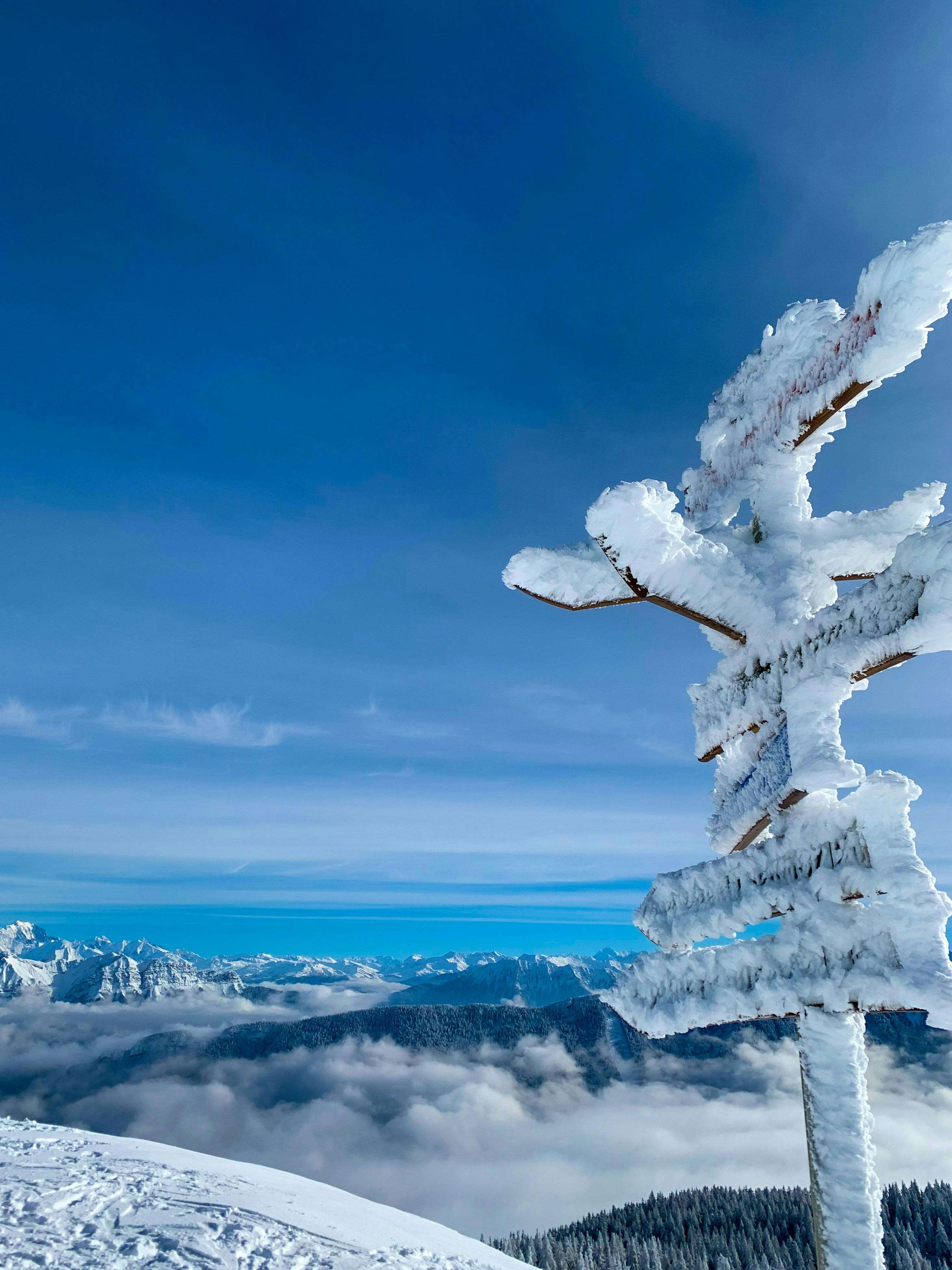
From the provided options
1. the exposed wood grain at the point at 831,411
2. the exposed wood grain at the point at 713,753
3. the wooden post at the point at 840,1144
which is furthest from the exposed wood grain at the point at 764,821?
the exposed wood grain at the point at 831,411

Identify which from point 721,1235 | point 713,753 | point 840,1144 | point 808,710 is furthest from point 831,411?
point 721,1235

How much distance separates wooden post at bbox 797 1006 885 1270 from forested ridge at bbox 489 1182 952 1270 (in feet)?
311

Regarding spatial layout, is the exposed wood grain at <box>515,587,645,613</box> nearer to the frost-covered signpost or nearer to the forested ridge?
the frost-covered signpost

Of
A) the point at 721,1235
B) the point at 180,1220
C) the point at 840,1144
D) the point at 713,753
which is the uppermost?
the point at 713,753

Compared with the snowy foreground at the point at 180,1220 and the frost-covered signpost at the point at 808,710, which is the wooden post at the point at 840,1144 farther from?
the snowy foreground at the point at 180,1220

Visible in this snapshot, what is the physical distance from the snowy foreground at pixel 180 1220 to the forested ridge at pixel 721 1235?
90032 millimetres

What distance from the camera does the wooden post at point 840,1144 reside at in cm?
408

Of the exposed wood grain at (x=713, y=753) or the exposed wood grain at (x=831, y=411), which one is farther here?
the exposed wood grain at (x=713, y=753)

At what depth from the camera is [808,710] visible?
4625mm

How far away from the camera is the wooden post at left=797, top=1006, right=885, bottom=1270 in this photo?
13.4 feet

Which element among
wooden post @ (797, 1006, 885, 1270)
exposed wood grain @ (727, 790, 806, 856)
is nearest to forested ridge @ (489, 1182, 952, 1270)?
wooden post @ (797, 1006, 885, 1270)

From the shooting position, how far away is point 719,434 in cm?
632

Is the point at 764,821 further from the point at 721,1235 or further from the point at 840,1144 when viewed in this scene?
the point at 721,1235

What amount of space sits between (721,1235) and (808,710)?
141355 millimetres
